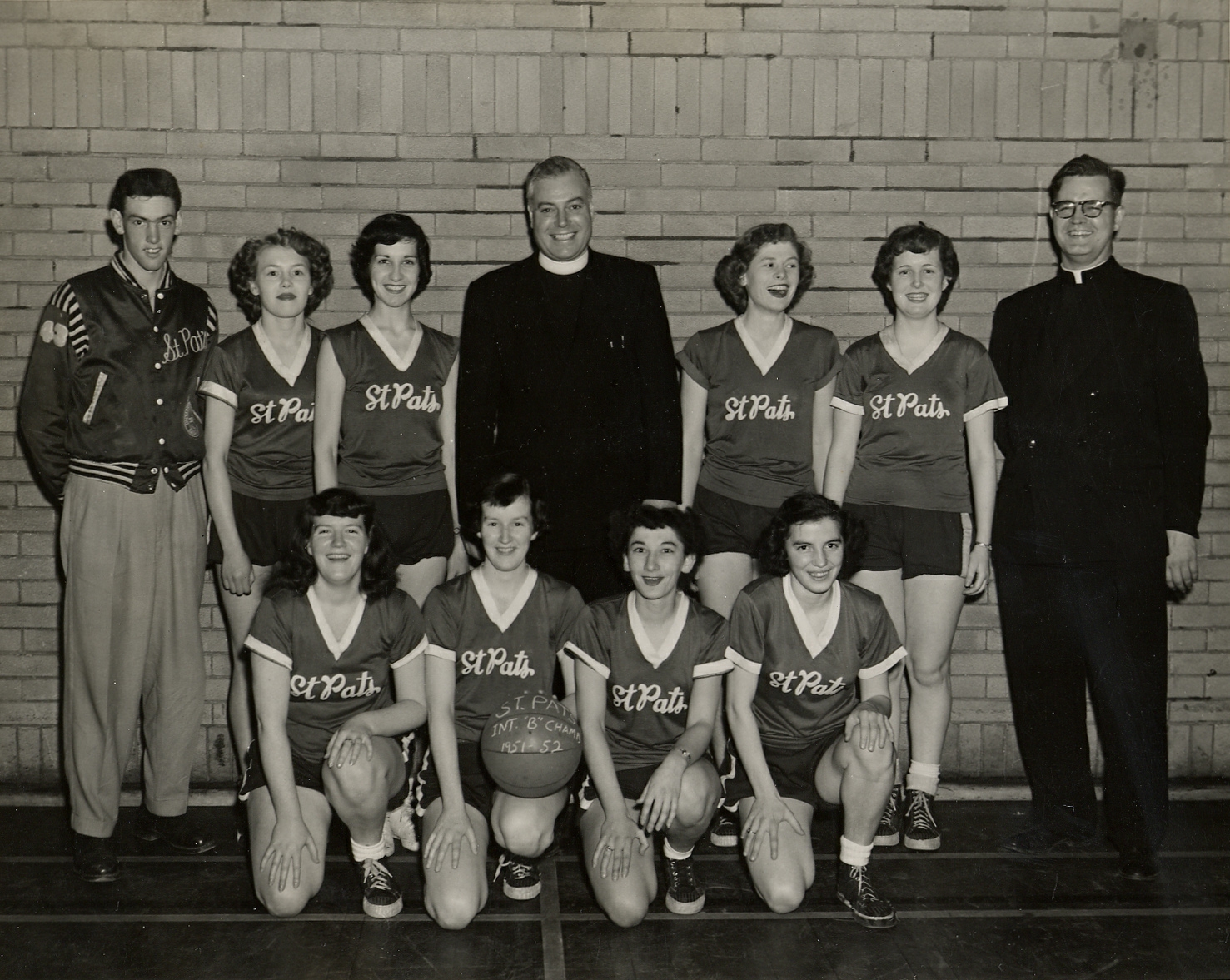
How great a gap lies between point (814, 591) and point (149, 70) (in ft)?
12.0

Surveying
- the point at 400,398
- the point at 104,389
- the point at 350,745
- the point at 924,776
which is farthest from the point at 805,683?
the point at 104,389

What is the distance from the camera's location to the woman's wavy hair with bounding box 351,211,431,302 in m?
4.77

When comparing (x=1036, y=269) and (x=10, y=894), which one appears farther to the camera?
(x=1036, y=269)

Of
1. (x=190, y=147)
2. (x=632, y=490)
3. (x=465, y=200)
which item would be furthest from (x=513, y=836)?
(x=190, y=147)

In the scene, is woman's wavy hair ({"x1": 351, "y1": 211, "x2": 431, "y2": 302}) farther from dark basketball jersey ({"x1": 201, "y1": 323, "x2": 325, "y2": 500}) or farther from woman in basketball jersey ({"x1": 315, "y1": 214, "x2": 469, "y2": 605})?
dark basketball jersey ({"x1": 201, "y1": 323, "x2": 325, "y2": 500})

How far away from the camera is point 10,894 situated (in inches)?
174

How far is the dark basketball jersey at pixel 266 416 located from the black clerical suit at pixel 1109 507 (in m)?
2.85

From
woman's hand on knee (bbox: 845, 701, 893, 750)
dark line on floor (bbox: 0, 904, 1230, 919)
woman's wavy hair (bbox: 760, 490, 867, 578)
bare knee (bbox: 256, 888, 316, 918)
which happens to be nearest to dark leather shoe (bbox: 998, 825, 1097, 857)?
dark line on floor (bbox: 0, 904, 1230, 919)

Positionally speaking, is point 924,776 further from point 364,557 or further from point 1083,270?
point 364,557

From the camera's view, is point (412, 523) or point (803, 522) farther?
point (412, 523)

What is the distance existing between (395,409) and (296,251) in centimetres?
77

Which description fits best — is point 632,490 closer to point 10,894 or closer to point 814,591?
point 814,591

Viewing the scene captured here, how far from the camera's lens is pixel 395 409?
15.7 ft

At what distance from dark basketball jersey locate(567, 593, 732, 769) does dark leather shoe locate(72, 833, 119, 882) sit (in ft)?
6.34
